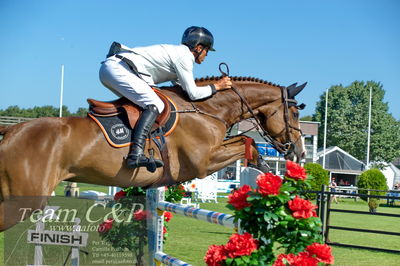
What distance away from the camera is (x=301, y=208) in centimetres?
358

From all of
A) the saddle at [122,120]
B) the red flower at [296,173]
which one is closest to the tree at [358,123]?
the saddle at [122,120]

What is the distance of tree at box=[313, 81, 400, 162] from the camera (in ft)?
216

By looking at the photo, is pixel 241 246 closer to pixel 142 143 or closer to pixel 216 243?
pixel 142 143

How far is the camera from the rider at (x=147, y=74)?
196 inches

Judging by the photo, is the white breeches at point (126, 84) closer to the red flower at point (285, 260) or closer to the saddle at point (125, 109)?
the saddle at point (125, 109)

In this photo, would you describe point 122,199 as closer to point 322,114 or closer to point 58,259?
point 58,259

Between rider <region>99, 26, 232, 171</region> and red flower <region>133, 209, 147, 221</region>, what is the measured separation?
116cm

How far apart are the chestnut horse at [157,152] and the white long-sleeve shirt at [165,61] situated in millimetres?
283

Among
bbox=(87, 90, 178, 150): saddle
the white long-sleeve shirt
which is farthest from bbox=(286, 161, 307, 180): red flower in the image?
the white long-sleeve shirt

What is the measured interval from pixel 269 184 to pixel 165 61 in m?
2.09

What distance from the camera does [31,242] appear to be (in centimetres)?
532

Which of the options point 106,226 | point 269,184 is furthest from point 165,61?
point 269,184

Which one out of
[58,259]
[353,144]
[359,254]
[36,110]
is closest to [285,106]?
[58,259]

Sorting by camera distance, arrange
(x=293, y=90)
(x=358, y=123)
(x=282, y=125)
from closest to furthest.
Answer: (x=282, y=125)
(x=293, y=90)
(x=358, y=123)
